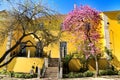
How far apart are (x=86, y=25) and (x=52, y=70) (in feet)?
21.8

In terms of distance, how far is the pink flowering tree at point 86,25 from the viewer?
2677 centimetres

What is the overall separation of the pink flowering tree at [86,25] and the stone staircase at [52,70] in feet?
13.3

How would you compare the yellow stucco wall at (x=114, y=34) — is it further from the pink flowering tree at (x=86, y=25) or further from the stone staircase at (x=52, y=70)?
the stone staircase at (x=52, y=70)

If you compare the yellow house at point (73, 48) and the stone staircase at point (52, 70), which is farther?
A: the yellow house at point (73, 48)

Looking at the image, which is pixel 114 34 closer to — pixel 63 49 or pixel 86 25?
pixel 86 25

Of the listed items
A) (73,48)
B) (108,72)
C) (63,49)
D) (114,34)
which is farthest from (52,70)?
(114,34)

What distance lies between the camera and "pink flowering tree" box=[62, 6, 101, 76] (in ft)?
87.8

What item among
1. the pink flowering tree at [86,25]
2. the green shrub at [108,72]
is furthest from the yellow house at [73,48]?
the pink flowering tree at [86,25]

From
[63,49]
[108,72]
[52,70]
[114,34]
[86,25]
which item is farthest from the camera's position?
[114,34]

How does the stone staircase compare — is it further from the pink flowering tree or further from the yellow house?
the pink flowering tree

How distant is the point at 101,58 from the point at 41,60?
793cm

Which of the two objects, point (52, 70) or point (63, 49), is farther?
point (63, 49)

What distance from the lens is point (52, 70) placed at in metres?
27.4

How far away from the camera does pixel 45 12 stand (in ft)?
45.4
